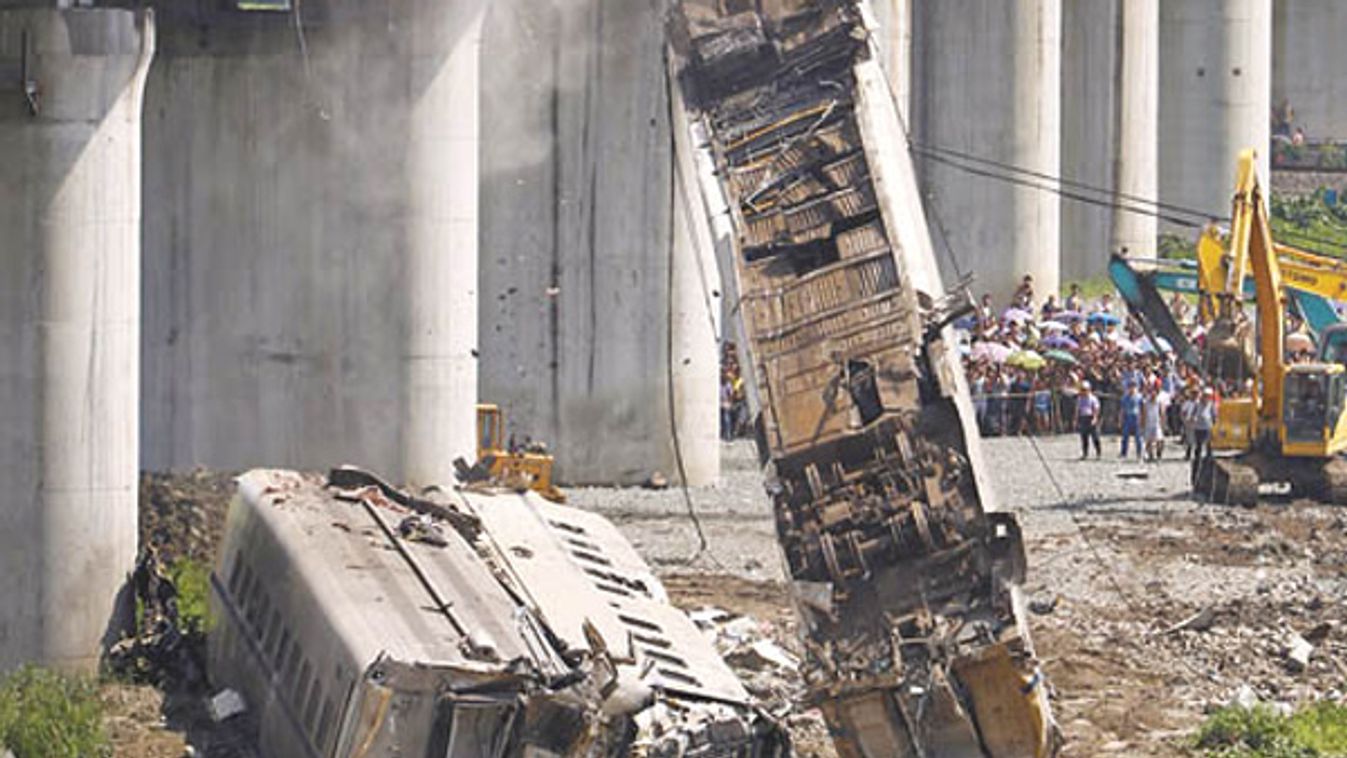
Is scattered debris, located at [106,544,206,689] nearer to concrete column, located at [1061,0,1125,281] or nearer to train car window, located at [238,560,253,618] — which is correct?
train car window, located at [238,560,253,618]

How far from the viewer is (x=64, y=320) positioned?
30.2 meters

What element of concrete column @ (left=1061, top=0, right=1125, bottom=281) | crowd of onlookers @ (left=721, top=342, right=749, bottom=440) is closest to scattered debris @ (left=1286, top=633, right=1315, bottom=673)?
crowd of onlookers @ (left=721, top=342, right=749, bottom=440)

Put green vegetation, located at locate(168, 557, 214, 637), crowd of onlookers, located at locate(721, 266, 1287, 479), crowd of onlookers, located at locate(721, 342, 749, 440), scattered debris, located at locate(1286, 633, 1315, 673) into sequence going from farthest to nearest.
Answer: crowd of onlookers, located at locate(721, 342, 749, 440) < crowd of onlookers, located at locate(721, 266, 1287, 479) < scattered debris, located at locate(1286, 633, 1315, 673) < green vegetation, located at locate(168, 557, 214, 637)

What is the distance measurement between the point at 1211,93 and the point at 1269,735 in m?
49.9

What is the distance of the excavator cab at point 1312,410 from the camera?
157 ft

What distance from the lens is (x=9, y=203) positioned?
98.0 feet

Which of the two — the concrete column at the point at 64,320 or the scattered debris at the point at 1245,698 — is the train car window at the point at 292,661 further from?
the scattered debris at the point at 1245,698

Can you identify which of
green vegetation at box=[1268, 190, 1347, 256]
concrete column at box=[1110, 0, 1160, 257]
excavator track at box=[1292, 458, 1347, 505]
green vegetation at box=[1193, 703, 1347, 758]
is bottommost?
green vegetation at box=[1193, 703, 1347, 758]

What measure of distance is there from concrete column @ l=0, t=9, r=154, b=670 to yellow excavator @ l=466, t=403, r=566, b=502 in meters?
7.29

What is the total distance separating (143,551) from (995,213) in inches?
1471

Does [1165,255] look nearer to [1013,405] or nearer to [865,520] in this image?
[1013,405]

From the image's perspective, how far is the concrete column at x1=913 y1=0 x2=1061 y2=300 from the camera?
217ft

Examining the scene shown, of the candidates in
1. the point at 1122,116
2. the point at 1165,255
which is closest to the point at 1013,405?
the point at 1122,116

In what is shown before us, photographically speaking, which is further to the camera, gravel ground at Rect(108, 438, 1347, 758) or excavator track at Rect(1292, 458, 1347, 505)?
excavator track at Rect(1292, 458, 1347, 505)
